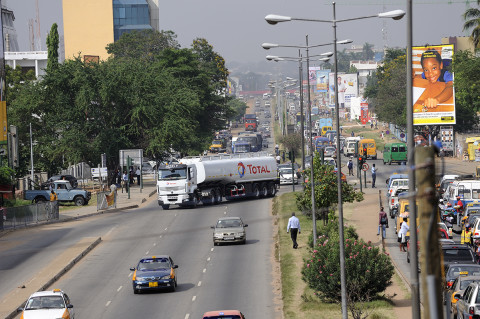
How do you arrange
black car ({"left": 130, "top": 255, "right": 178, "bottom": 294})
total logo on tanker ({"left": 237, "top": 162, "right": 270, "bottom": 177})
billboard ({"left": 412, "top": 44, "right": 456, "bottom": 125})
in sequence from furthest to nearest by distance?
billboard ({"left": 412, "top": 44, "right": 456, "bottom": 125})
total logo on tanker ({"left": 237, "top": 162, "right": 270, "bottom": 177})
black car ({"left": 130, "top": 255, "right": 178, "bottom": 294})

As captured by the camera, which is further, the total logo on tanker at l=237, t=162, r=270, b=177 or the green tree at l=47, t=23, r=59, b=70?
the green tree at l=47, t=23, r=59, b=70

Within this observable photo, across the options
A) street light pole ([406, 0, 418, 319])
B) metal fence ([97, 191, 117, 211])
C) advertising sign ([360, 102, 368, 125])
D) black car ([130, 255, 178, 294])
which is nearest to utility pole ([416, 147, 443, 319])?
street light pole ([406, 0, 418, 319])

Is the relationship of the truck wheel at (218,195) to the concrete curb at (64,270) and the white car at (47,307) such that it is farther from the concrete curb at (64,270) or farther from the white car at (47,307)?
the white car at (47,307)

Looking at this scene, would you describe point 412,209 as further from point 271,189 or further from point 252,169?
point 271,189

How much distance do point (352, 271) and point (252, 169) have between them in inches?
1325

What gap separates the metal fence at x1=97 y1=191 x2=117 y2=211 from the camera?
60.5 meters

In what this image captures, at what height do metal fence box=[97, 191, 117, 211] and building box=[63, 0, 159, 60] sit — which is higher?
building box=[63, 0, 159, 60]

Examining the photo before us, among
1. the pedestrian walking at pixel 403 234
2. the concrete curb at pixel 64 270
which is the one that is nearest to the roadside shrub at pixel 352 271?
the pedestrian walking at pixel 403 234

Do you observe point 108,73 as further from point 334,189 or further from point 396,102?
point 396,102

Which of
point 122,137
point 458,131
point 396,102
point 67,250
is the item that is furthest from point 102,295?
point 396,102

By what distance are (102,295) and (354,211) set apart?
83.4 feet

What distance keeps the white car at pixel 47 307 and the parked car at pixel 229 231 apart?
665 inches

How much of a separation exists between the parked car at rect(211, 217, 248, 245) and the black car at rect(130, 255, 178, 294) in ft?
33.1

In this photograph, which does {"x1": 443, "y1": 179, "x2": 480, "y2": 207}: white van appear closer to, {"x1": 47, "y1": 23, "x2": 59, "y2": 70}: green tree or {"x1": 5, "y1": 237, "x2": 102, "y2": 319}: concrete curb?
{"x1": 5, "y1": 237, "x2": 102, "y2": 319}: concrete curb
